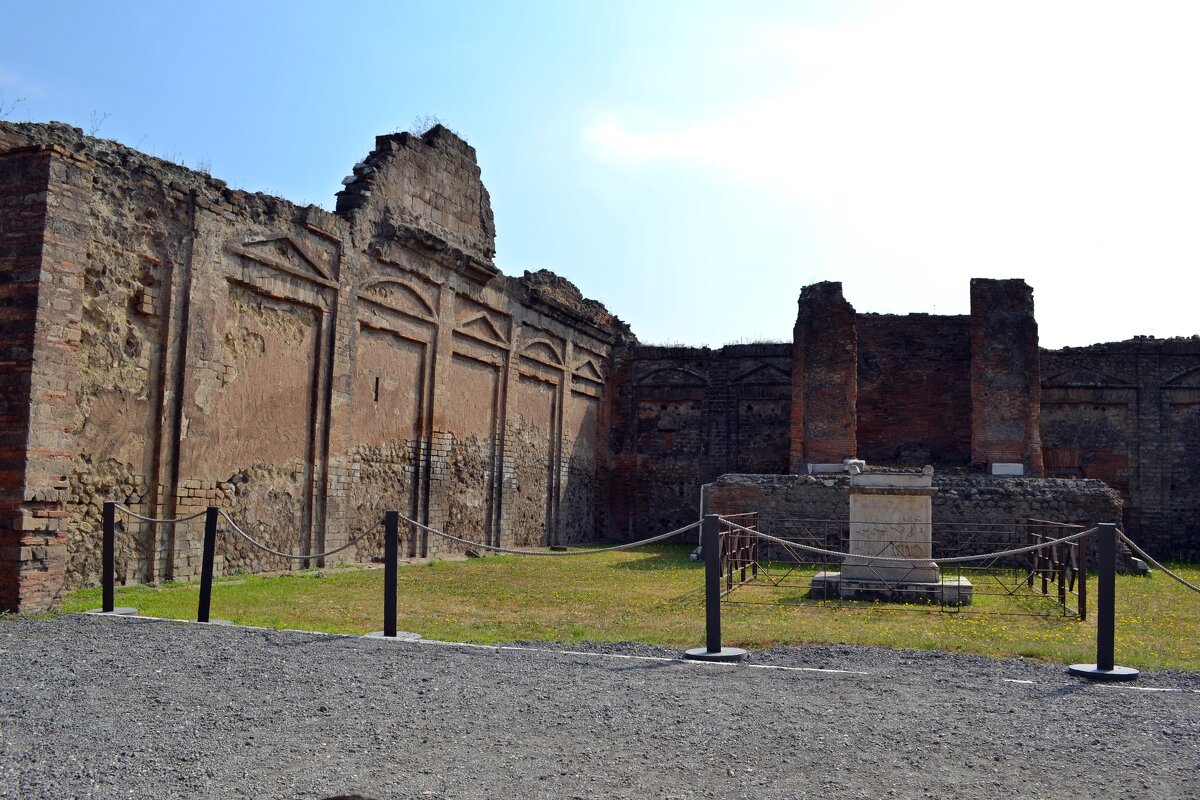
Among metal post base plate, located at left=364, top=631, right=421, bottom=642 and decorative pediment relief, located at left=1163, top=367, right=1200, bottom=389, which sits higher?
decorative pediment relief, located at left=1163, top=367, right=1200, bottom=389

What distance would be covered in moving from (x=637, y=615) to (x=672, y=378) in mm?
15476

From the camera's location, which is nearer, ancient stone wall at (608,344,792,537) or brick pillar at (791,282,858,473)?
brick pillar at (791,282,858,473)

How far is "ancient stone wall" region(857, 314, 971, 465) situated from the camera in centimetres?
2348

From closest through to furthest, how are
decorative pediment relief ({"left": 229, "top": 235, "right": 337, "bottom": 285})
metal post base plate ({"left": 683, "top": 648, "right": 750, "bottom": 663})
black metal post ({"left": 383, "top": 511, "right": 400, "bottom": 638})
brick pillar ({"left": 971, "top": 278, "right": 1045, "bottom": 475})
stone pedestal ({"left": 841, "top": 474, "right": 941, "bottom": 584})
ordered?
metal post base plate ({"left": 683, "top": 648, "right": 750, "bottom": 663}) → black metal post ({"left": 383, "top": 511, "right": 400, "bottom": 638}) → stone pedestal ({"left": 841, "top": 474, "right": 941, "bottom": 584}) → decorative pediment relief ({"left": 229, "top": 235, "right": 337, "bottom": 285}) → brick pillar ({"left": 971, "top": 278, "right": 1045, "bottom": 475})

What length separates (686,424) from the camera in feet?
78.2

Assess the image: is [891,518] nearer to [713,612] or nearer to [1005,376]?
[713,612]

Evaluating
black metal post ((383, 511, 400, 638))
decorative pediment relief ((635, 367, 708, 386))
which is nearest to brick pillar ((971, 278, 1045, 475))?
decorative pediment relief ((635, 367, 708, 386))

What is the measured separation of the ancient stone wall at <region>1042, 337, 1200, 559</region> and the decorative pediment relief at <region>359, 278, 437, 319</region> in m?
15.0

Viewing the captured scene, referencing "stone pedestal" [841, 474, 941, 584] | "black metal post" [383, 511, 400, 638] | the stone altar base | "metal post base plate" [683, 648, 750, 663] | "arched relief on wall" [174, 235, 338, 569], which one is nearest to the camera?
"metal post base plate" [683, 648, 750, 663]

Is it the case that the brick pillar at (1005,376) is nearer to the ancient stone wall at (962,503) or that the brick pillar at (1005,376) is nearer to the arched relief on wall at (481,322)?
A: the ancient stone wall at (962,503)

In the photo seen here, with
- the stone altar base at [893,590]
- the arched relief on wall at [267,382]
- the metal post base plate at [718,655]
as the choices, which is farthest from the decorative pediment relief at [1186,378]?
the metal post base plate at [718,655]

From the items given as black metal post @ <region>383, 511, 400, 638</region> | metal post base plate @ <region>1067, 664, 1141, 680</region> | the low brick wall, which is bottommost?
metal post base plate @ <region>1067, 664, 1141, 680</region>

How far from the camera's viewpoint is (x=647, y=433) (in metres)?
24.0

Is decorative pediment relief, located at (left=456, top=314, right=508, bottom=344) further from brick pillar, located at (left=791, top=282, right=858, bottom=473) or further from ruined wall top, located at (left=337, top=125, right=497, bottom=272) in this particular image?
brick pillar, located at (left=791, top=282, right=858, bottom=473)
